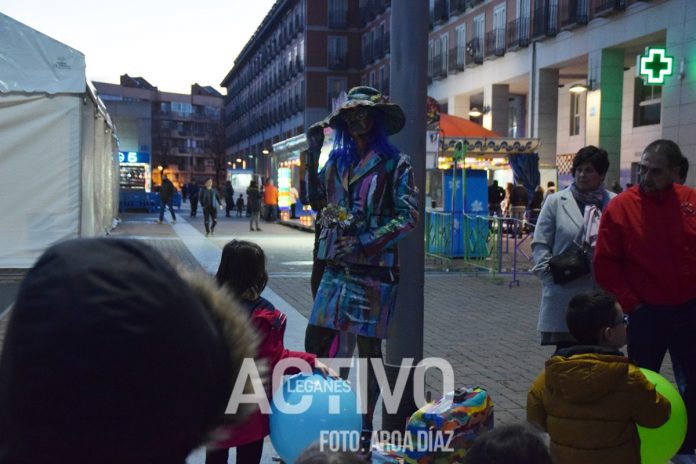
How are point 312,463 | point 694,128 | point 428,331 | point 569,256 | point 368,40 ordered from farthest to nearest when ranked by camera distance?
1. point 368,40
2. point 694,128
3. point 428,331
4. point 569,256
5. point 312,463

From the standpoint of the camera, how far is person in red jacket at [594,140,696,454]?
13.7ft

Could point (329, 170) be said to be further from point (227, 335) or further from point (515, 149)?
point (515, 149)

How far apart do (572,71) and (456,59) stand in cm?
793

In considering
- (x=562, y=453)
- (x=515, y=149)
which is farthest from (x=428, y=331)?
(x=515, y=149)

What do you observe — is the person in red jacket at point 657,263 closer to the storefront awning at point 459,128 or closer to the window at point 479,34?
the storefront awning at point 459,128

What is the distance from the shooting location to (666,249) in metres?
4.19

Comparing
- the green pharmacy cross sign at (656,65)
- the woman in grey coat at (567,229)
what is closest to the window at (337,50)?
the green pharmacy cross sign at (656,65)

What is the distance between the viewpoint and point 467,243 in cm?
1483

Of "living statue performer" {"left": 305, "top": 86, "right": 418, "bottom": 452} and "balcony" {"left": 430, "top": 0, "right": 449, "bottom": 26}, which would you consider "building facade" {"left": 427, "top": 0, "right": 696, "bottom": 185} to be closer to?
"balcony" {"left": 430, "top": 0, "right": 449, "bottom": 26}

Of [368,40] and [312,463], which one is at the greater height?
[368,40]

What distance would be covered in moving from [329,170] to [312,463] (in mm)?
2737

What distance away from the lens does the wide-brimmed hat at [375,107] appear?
4.28m

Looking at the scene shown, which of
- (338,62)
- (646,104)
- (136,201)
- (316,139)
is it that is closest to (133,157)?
(136,201)

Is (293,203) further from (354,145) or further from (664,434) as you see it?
(664,434)
